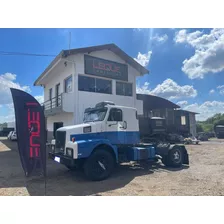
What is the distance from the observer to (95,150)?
623cm

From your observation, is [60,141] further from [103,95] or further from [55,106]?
[55,106]

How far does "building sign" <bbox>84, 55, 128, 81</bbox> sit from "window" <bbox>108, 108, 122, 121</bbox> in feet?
16.5

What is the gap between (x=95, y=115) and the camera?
7219mm

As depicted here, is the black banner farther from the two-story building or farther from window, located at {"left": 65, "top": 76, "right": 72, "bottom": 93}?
window, located at {"left": 65, "top": 76, "right": 72, "bottom": 93}

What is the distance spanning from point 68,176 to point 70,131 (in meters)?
1.83

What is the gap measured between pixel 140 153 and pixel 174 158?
2102 millimetres

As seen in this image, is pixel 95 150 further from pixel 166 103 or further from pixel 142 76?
pixel 142 76

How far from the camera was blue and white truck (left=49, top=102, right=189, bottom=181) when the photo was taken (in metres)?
6.05

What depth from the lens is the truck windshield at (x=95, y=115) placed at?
6.96 meters

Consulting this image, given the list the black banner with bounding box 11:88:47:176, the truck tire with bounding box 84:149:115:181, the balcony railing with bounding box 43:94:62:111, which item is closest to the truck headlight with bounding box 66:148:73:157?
the truck tire with bounding box 84:149:115:181

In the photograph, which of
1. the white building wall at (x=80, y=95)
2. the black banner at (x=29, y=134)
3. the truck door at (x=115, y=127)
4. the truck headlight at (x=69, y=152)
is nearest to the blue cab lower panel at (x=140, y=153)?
the truck door at (x=115, y=127)

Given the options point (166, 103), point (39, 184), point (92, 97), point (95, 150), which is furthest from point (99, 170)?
point (166, 103)

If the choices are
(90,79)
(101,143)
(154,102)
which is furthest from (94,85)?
(101,143)

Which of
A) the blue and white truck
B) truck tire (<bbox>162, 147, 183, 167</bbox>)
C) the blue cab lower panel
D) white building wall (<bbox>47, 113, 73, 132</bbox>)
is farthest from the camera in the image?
white building wall (<bbox>47, 113, 73, 132</bbox>)
